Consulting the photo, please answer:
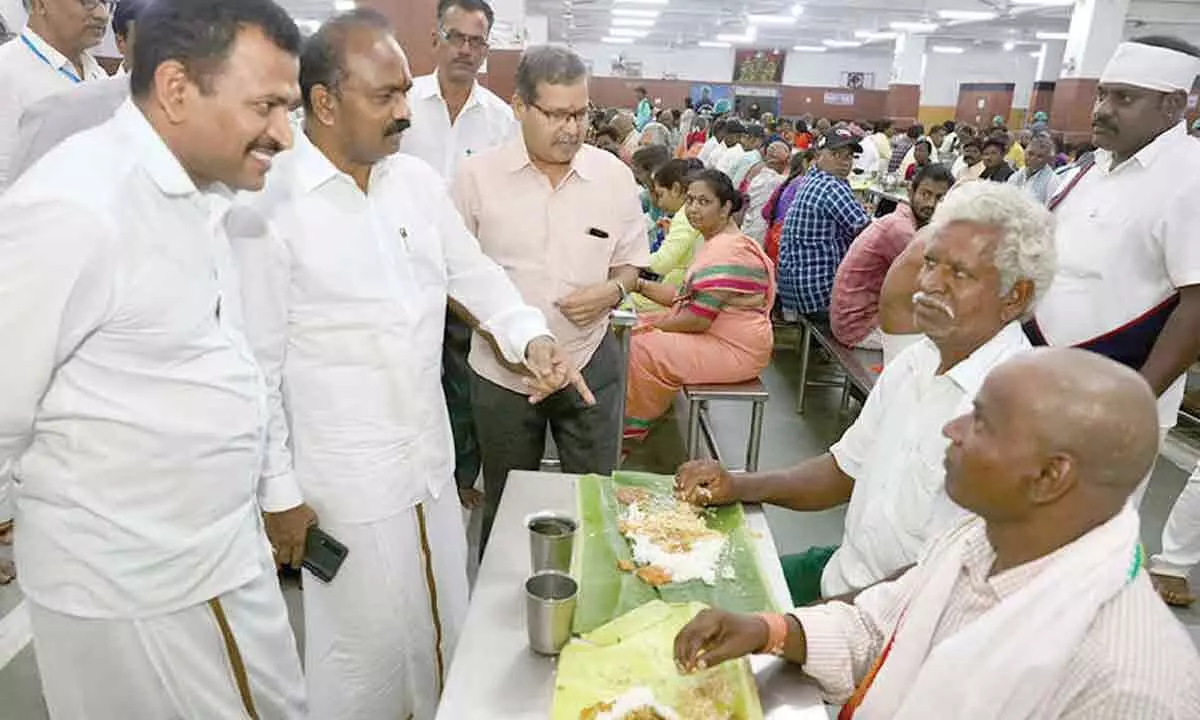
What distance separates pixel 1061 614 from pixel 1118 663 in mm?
84

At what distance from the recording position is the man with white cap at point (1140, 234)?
8.25 ft

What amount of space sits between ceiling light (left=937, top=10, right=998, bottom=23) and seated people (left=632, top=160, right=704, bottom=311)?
13.6m

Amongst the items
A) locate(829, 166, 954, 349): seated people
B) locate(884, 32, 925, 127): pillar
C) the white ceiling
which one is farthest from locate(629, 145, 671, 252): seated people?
locate(884, 32, 925, 127): pillar

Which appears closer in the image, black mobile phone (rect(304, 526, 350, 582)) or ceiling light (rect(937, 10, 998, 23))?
black mobile phone (rect(304, 526, 350, 582))

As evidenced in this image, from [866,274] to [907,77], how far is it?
65.2 ft

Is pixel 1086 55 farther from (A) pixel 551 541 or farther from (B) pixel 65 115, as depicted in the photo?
(B) pixel 65 115

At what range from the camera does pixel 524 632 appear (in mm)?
1461

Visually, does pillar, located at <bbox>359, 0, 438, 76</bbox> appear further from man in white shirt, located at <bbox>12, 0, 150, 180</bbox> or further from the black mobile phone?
the black mobile phone

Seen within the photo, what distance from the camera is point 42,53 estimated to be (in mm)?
3242

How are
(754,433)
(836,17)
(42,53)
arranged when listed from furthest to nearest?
(836,17)
(754,433)
(42,53)

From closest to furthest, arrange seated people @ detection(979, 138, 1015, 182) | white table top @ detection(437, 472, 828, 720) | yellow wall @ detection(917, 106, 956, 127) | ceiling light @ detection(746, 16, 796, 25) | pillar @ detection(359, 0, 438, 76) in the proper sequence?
1. white table top @ detection(437, 472, 828, 720)
2. pillar @ detection(359, 0, 438, 76)
3. seated people @ detection(979, 138, 1015, 182)
4. ceiling light @ detection(746, 16, 796, 25)
5. yellow wall @ detection(917, 106, 956, 127)

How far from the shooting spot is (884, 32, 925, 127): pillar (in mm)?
21438

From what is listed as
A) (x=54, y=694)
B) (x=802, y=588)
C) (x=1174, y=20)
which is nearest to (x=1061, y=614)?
(x=802, y=588)

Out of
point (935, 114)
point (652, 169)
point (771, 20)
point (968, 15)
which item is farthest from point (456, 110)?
point (935, 114)
